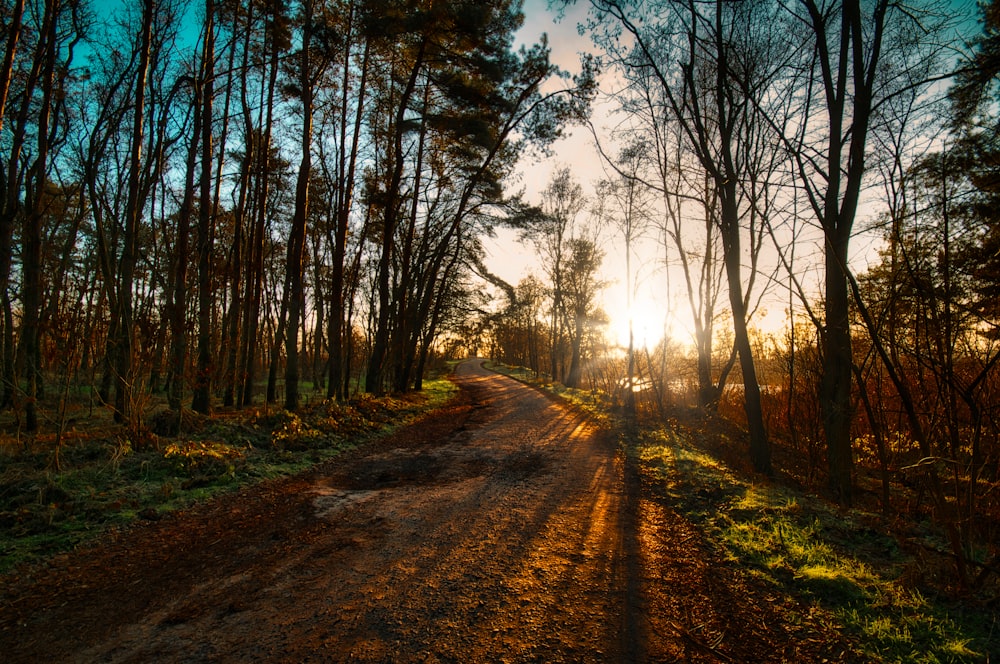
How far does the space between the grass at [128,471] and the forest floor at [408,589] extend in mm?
344

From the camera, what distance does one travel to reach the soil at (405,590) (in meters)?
2.44

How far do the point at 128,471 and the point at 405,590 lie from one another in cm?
424

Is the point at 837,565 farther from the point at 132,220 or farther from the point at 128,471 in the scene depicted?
the point at 132,220

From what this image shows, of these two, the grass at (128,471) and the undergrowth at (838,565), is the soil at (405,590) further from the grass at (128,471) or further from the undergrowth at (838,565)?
the grass at (128,471)

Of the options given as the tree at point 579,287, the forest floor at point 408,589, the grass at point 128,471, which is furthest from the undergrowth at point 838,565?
the tree at point 579,287

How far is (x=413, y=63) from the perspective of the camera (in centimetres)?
1270

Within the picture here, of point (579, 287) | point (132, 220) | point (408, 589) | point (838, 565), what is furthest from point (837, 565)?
point (579, 287)

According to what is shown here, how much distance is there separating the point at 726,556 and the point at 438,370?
43809 mm

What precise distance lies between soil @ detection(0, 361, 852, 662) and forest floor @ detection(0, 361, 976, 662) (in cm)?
1

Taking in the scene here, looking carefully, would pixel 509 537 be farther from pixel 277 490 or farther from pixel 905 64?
pixel 905 64

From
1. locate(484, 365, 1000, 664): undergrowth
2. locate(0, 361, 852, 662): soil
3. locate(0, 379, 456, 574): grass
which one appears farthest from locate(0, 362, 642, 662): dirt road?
locate(484, 365, 1000, 664): undergrowth

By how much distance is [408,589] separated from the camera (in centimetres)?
300

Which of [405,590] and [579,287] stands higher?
[579,287]

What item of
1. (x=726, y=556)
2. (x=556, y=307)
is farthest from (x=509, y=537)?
(x=556, y=307)
